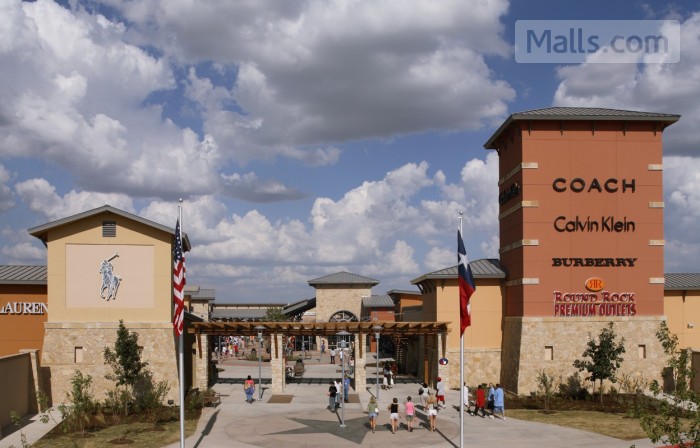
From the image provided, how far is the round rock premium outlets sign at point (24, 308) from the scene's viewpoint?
39.2 m

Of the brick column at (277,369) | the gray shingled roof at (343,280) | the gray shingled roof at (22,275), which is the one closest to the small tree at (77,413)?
the gray shingled roof at (22,275)

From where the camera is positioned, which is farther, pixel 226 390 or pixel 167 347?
pixel 226 390

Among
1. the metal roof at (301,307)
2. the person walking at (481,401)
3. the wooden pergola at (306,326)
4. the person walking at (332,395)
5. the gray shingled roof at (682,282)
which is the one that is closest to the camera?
the person walking at (481,401)

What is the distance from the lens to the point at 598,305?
39.8 meters

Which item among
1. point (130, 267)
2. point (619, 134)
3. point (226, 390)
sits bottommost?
point (226, 390)

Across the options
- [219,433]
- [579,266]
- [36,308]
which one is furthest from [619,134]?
[36,308]

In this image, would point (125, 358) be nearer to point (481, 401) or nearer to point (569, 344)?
point (481, 401)

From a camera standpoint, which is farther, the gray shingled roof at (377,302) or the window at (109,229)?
the gray shingled roof at (377,302)

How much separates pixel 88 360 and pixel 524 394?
23.9m

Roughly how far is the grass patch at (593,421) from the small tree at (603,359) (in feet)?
9.00

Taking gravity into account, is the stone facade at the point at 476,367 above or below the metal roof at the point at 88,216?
below

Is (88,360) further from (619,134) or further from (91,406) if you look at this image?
(619,134)

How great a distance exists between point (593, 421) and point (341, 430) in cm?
1160

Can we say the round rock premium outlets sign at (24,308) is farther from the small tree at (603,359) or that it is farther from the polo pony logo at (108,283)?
the small tree at (603,359)
